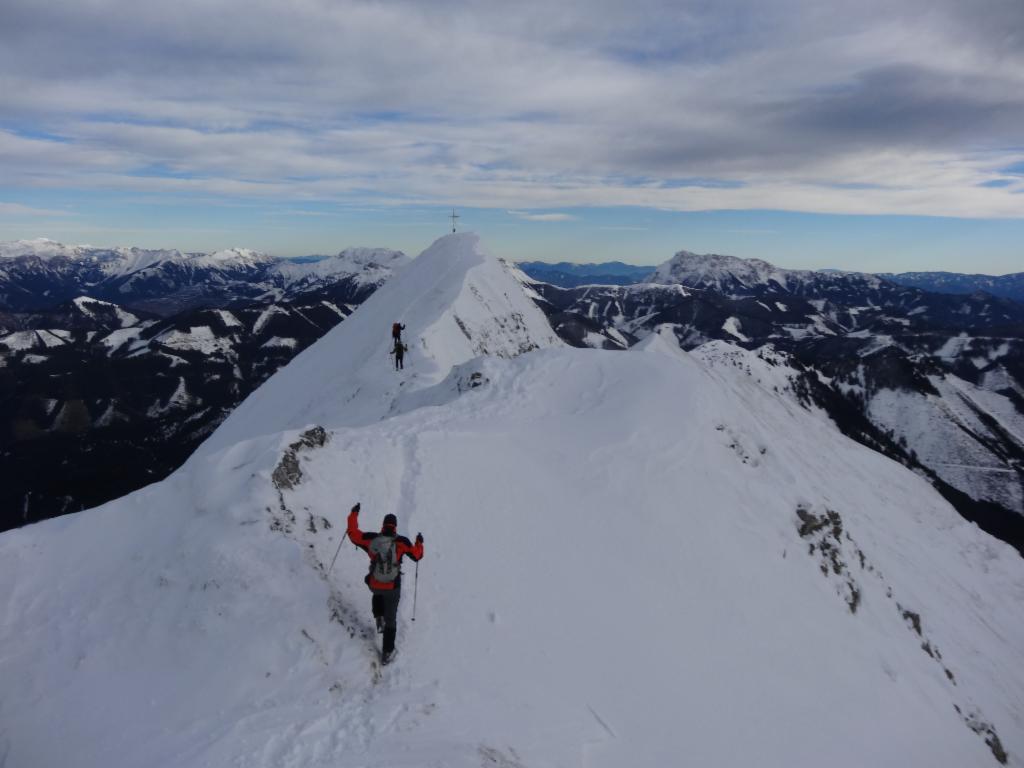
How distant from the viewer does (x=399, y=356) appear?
4566 cm

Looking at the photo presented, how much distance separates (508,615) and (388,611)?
4.08 meters

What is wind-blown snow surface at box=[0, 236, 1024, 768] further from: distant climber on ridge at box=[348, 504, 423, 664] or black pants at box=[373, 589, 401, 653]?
distant climber on ridge at box=[348, 504, 423, 664]

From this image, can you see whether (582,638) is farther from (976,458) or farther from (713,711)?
(976,458)

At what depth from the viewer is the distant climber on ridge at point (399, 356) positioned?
4494 cm

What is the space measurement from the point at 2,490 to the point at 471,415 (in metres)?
185

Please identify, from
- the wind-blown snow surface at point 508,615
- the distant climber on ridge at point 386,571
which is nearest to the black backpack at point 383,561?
the distant climber on ridge at point 386,571

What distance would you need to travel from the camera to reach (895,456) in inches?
5458

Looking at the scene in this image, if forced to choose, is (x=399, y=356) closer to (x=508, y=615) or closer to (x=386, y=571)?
(x=508, y=615)

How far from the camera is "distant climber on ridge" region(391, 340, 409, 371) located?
44938mm

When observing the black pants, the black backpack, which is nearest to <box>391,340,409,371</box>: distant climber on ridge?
the black backpack

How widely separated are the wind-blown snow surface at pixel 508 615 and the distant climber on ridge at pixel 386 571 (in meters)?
0.68

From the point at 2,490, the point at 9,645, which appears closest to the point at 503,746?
the point at 9,645

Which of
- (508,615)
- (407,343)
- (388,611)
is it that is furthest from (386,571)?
(407,343)

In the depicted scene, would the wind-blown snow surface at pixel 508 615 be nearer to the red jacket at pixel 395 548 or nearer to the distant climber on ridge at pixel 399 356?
the red jacket at pixel 395 548
